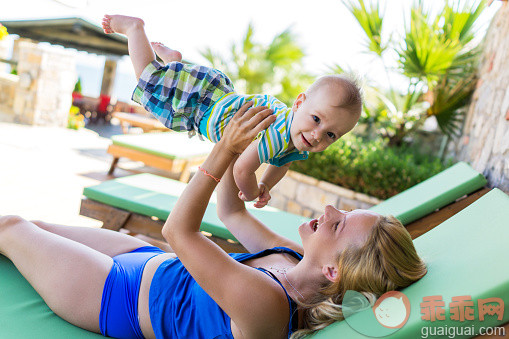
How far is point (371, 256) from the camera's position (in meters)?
1.39

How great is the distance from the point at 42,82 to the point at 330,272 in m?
8.68

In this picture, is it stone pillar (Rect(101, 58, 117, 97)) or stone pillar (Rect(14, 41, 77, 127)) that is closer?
stone pillar (Rect(14, 41, 77, 127))

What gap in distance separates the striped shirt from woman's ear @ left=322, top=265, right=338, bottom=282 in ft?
1.76

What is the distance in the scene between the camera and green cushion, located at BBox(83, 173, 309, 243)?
2.77 metres

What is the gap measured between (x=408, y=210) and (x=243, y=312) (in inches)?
59.1

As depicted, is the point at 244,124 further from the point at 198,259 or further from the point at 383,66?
the point at 383,66

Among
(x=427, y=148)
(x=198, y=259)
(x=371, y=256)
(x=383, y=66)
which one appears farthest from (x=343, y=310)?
(x=427, y=148)

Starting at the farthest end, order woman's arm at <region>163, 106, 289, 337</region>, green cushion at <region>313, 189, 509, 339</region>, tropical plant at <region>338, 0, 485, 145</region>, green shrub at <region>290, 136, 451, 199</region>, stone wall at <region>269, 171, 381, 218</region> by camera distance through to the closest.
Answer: tropical plant at <region>338, 0, 485, 145</region> → stone wall at <region>269, 171, 381, 218</region> → green shrub at <region>290, 136, 451, 199</region> → woman's arm at <region>163, 106, 289, 337</region> → green cushion at <region>313, 189, 509, 339</region>

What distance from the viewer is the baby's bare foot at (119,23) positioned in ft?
6.79

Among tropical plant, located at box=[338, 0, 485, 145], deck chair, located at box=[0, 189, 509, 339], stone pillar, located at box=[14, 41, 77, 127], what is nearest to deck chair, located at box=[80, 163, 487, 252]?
deck chair, located at box=[0, 189, 509, 339]

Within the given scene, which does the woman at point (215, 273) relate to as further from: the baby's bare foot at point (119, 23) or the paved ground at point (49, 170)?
the paved ground at point (49, 170)

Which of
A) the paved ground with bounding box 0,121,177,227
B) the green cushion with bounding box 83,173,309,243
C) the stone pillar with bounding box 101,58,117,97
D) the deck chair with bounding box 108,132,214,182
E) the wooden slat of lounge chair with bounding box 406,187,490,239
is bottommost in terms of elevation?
the stone pillar with bounding box 101,58,117,97

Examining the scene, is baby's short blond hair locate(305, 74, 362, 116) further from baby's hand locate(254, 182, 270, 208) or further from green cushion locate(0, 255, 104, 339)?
green cushion locate(0, 255, 104, 339)

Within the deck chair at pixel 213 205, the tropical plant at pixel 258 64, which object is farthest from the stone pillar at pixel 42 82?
the deck chair at pixel 213 205
